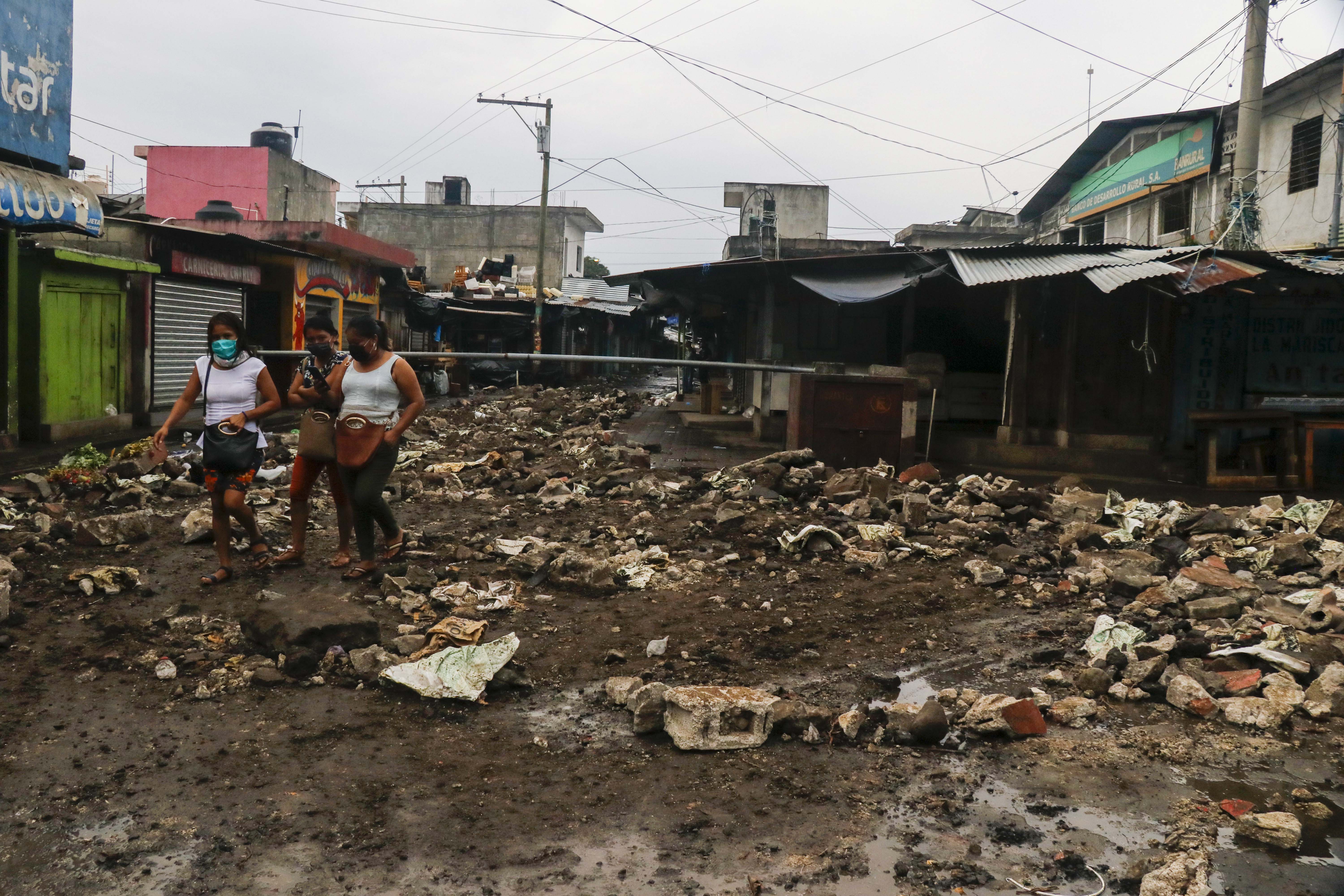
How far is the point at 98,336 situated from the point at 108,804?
13.0m

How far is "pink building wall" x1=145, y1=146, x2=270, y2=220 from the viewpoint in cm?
3228

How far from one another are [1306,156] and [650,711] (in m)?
20.7

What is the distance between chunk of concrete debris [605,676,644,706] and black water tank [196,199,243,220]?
2149 cm

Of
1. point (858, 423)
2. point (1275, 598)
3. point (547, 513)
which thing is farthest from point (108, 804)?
point (858, 423)

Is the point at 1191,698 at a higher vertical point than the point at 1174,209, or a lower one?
lower

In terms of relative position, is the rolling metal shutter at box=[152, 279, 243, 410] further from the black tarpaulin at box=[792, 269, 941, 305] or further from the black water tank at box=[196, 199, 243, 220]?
the black tarpaulin at box=[792, 269, 941, 305]

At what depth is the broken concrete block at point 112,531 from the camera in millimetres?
6742

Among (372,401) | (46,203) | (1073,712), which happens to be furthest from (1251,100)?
(46,203)

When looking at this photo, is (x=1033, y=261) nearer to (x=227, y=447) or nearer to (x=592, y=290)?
(x=227, y=447)

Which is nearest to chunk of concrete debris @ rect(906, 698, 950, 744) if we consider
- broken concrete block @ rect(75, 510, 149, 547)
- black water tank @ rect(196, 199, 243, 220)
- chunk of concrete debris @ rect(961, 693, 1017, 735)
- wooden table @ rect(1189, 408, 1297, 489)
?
chunk of concrete debris @ rect(961, 693, 1017, 735)

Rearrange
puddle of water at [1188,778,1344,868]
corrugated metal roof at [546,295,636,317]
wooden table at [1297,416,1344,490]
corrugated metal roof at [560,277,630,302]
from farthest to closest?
corrugated metal roof at [560,277,630,302]
corrugated metal roof at [546,295,636,317]
wooden table at [1297,416,1344,490]
puddle of water at [1188,778,1344,868]

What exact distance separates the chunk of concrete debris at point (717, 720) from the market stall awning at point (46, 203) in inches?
408

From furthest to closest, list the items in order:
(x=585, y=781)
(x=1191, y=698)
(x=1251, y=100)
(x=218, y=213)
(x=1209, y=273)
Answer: (x=218, y=213) < (x=1251, y=100) < (x=1209, y=273) < (x=1191, y=698) < (x=585, y=781)

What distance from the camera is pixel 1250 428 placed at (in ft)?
38.3
